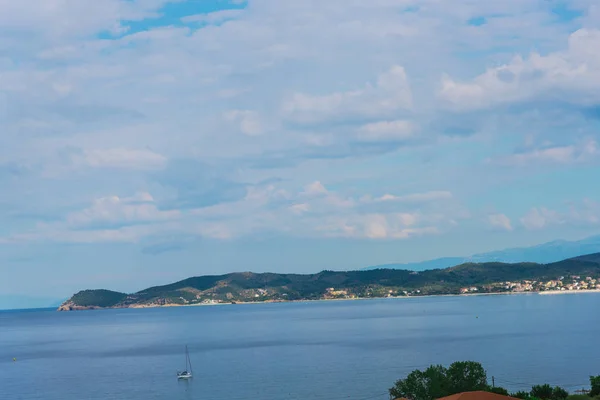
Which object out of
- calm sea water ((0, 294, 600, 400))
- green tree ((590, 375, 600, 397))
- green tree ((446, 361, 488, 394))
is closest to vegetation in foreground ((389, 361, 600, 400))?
green tree ((446, 361, 488, 394))

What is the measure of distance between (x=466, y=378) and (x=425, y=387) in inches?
169

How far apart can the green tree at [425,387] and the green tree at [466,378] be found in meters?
0.83

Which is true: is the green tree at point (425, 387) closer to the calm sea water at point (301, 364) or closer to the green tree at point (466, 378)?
the green tree at point (466, 378)

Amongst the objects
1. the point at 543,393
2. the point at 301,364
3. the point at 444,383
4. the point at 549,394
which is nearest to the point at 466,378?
the point at 444,383

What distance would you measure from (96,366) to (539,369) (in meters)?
92.6

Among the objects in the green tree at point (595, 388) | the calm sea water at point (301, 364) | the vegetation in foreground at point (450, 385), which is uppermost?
the vegetation in foreground at point (450, 385)

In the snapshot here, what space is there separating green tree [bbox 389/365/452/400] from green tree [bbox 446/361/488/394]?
83 cm

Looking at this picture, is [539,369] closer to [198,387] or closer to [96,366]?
[198,387]

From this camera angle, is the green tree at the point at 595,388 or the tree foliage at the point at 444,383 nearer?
the tree foliage at the point at 444,383

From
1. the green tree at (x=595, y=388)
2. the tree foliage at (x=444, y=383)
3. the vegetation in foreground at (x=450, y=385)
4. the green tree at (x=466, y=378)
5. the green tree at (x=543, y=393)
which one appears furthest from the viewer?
the green tree at (x=595, y=388)

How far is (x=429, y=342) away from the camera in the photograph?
168 m

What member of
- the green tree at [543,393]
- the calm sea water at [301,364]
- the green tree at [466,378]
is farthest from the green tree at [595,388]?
the calm sea water at [301,364]

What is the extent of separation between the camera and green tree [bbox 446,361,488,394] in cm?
7038

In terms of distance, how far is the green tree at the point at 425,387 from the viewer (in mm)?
69125
